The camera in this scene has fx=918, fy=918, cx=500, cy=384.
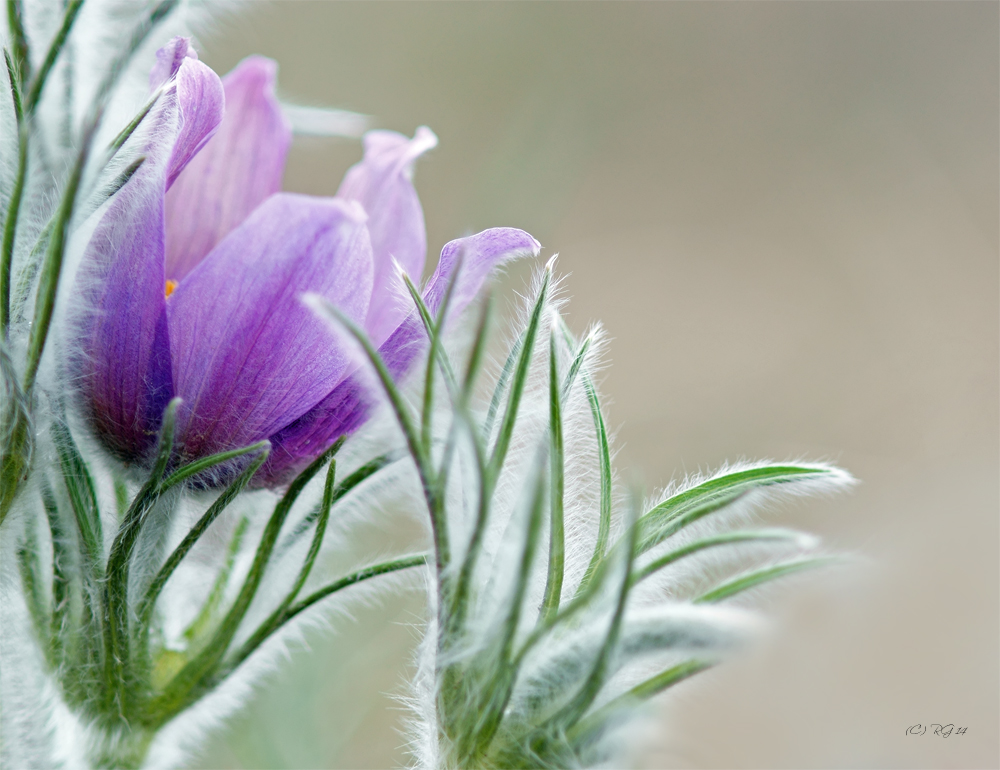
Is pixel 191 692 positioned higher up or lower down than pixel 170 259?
lower down

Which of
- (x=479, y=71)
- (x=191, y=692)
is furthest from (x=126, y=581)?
(x=479, y=71)

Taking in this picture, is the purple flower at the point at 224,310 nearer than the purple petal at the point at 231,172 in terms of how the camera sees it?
Yes

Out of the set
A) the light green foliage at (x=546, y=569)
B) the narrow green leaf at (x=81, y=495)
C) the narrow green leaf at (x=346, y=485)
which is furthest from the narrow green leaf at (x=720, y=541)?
the narrow green leaf at (x=81, y=495)

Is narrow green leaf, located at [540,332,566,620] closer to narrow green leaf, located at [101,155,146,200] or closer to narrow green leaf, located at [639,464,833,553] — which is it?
narrow green leaf, located at [639,464,833,553]

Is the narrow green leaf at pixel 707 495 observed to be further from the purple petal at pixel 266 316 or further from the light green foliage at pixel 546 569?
the purple petal at pixel 266 316

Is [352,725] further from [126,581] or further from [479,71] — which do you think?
[479,71]
